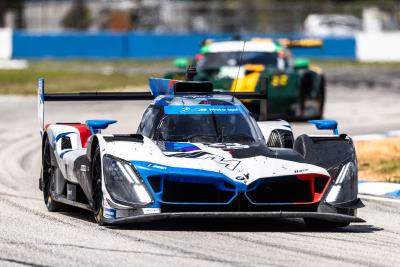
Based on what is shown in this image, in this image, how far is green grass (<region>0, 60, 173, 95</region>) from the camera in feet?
100

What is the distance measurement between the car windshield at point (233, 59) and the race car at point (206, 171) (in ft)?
36.0

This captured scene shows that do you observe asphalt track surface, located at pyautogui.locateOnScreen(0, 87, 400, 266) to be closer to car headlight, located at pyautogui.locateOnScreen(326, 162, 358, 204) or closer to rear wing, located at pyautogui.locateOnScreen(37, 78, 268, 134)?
car headlight, located at pyautogui.locateOnScreen(326, 162, 358, 204)

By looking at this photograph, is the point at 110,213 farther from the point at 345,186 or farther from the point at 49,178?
the point at 49,178

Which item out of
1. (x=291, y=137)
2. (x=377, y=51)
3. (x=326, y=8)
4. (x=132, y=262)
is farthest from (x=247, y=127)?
(x=326, y=8)

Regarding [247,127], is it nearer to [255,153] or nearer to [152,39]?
[255,153]

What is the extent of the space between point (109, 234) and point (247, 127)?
200 cm

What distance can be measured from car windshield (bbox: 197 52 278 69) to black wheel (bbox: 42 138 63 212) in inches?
402

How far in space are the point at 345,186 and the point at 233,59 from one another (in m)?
12.3

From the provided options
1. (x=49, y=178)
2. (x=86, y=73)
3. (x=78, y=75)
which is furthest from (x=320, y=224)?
(x=86, y=73)

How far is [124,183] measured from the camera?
955 centimetres

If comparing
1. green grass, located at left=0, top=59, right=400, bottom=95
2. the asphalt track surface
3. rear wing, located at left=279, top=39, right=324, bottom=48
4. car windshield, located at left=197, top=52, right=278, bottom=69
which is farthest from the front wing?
green grass, located at left=0, top=59, right=400, bottom=95

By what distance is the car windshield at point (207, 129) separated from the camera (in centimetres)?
1045

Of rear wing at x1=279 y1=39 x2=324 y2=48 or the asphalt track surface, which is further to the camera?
rear wing at x1=279 y1=39 x2=324 y2=48

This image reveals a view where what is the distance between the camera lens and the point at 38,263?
7.94 m
